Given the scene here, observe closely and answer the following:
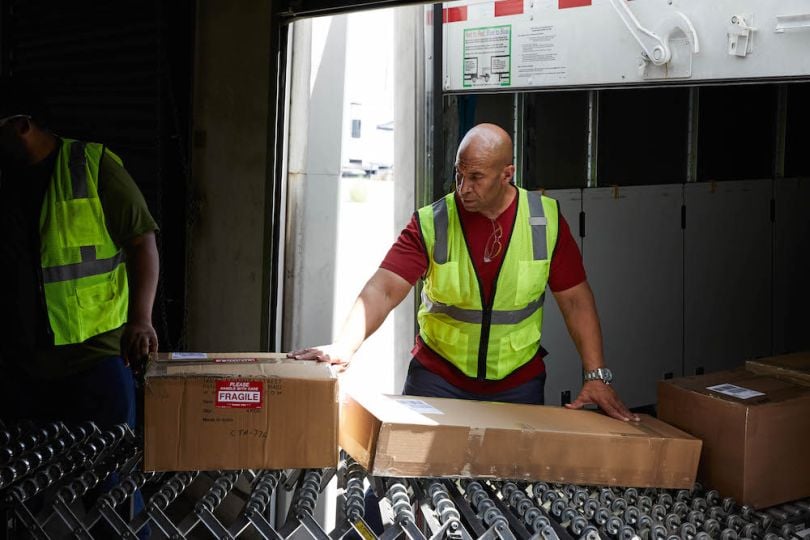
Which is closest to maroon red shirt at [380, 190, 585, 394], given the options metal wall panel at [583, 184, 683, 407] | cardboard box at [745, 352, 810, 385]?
cardboard box at [745, 352, 810, 385]

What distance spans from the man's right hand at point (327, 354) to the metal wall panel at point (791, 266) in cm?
529

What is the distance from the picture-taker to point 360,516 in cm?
252

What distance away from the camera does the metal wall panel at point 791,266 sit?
774cm

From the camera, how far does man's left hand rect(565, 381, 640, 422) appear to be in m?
3.24

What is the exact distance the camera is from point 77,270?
3738 mm

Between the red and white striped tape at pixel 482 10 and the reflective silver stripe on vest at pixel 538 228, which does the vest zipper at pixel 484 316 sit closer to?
the reflective silver stripe on vest at pixel 538 228

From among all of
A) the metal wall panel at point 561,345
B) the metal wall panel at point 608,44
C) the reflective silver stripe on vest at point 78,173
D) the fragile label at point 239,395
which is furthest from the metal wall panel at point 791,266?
the fragile label at point 239,395

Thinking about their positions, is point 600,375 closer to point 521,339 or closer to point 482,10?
point 521,339

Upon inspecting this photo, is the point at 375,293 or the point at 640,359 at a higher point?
the point at 375,293

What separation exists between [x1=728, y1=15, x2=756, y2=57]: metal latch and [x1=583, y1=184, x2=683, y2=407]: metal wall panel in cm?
217

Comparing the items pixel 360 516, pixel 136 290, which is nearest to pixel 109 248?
pixel 136 290

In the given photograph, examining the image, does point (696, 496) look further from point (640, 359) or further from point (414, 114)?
point (640, 359)

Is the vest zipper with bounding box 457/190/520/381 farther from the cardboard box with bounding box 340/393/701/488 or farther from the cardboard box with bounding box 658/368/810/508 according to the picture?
the cardboard box with bounding box 658/368/810/508

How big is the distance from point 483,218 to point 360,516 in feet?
5.44
